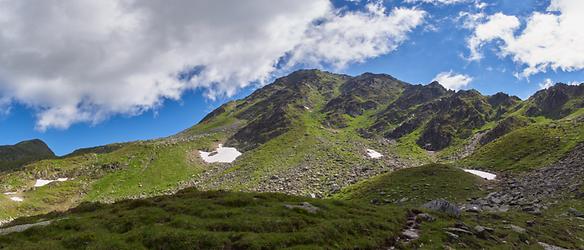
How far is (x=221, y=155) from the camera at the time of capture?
188250 millimetres

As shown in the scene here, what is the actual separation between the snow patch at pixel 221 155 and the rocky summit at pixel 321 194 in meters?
1.43

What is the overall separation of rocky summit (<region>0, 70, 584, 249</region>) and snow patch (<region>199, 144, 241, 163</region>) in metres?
1.43

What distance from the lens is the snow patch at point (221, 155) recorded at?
588 ft

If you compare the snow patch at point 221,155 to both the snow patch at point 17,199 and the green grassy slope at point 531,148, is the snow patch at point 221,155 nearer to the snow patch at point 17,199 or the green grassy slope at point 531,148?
the snow patch at point 17,199

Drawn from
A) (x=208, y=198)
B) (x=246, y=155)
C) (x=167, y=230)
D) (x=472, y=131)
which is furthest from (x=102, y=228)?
(x=472, y=131)

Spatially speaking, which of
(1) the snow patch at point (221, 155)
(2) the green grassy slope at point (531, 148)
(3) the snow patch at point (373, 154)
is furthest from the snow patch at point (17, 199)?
(2) the green grassy slope at point (531, 148)

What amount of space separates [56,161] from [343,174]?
130012 millimetres

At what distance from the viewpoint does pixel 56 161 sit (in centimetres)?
17050

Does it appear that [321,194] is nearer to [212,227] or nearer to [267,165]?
[267,165]

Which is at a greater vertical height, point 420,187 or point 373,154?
point 373,154

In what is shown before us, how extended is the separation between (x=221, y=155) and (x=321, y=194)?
96592 millimetres

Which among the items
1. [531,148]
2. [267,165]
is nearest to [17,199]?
[267,165]

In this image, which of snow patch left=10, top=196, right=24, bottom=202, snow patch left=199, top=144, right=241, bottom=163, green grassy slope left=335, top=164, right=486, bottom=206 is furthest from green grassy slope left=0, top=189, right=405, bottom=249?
snow patch left=199, top=144, right=241, bottom=163

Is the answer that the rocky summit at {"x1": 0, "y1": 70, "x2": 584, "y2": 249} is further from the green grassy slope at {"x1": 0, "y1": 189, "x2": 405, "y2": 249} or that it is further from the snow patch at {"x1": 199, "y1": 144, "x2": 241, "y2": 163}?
the snow patch at {"x1": 199, "y1": 144, "x2": 241, "y2": 163}
